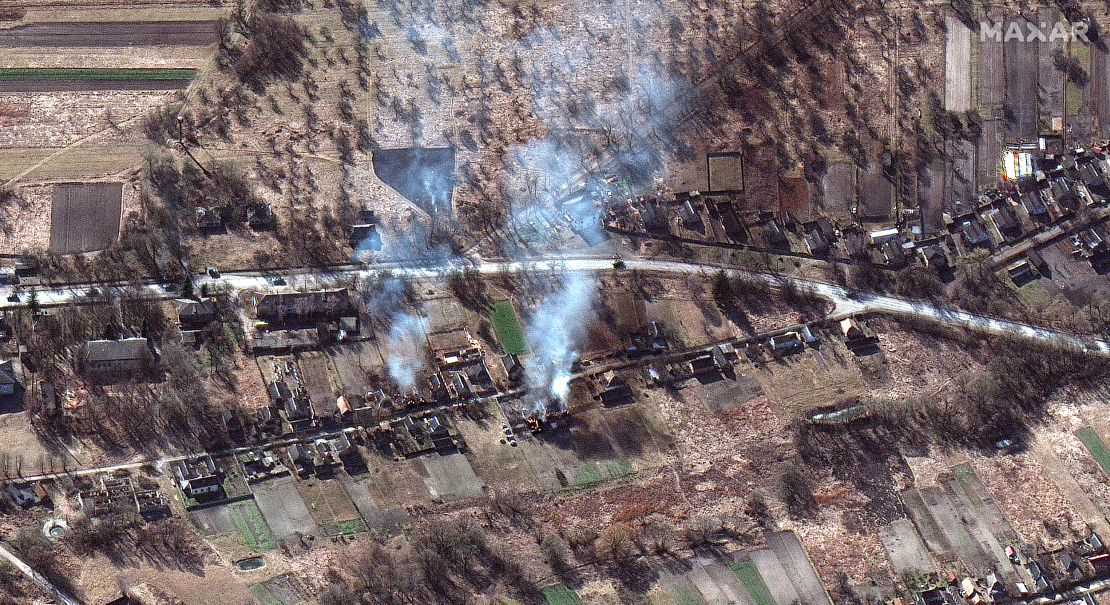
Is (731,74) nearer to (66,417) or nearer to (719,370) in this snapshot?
(719,370)

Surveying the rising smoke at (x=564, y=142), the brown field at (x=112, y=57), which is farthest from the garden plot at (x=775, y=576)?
the brown field at (x=112, y=57)

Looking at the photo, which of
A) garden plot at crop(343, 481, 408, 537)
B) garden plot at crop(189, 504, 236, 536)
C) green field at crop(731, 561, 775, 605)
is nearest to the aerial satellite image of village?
garden plot at crop(189, 504, 236, 536)

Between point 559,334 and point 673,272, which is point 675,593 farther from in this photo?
point 673,272

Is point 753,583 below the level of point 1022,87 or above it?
below

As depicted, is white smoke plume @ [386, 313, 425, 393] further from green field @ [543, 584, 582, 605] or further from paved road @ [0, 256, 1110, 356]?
green field @ [543, 584, 582, 605]

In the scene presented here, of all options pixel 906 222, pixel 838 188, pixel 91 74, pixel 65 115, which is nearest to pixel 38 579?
pixel 65 115

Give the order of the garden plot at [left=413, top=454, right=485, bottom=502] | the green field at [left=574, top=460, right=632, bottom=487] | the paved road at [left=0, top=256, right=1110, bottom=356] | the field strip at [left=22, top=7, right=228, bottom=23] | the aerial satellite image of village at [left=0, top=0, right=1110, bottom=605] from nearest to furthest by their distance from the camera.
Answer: the aerial satellite image of village at [left=0, top=0, right=1110, bottom=605] → the garden plot at [left=413, top=454, right=485, bottom=502] → the green field at [left=574, top=460, right=632, bottom=487] → the paved road at [left=0, top=256, right=1110, bottom=356] → the field strip at [left=22, top=7, right=228, bottom=23]
